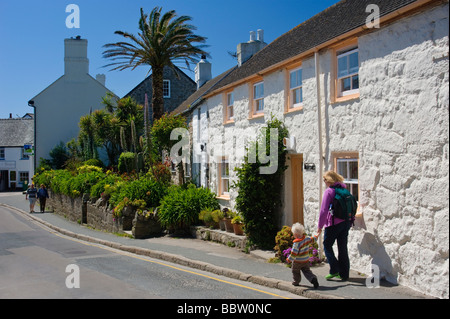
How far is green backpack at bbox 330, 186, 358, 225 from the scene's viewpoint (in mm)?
7719

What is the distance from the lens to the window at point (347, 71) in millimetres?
8875

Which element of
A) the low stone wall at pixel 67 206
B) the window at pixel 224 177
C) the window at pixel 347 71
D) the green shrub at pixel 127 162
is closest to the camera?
the window at pixel 347 71

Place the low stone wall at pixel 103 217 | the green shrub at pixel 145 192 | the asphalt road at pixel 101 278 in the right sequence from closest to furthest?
the asphalt road at pixel 101 278
the low stone wall at pixel 103 217
the green shrub at pixel 145 192

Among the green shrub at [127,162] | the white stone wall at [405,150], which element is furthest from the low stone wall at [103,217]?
the white stone wall at [405,150]

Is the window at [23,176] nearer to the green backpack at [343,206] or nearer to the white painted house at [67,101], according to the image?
the white painted house at [67,101]

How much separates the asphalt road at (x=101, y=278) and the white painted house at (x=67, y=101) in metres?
25.3

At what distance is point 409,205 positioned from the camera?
7.11m

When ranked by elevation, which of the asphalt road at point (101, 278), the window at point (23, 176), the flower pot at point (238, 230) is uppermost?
the window at point (23, 176)

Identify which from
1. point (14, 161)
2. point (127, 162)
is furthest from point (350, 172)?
point (14, 161)

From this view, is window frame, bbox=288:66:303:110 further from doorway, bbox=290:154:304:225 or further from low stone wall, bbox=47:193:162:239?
low stone wall, bbox=47:193:162:239

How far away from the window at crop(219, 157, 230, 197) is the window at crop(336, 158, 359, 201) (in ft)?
20.9

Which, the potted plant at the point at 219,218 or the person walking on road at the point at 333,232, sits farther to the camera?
the potted plant at the point at 219,218

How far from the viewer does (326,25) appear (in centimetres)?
1142

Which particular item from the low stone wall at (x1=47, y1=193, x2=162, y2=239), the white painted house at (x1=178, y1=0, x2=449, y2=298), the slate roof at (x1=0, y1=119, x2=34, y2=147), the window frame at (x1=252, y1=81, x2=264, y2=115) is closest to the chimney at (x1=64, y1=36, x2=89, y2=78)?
the low stone wall at (x1=47, y1=193, x2=162, y2=239)
